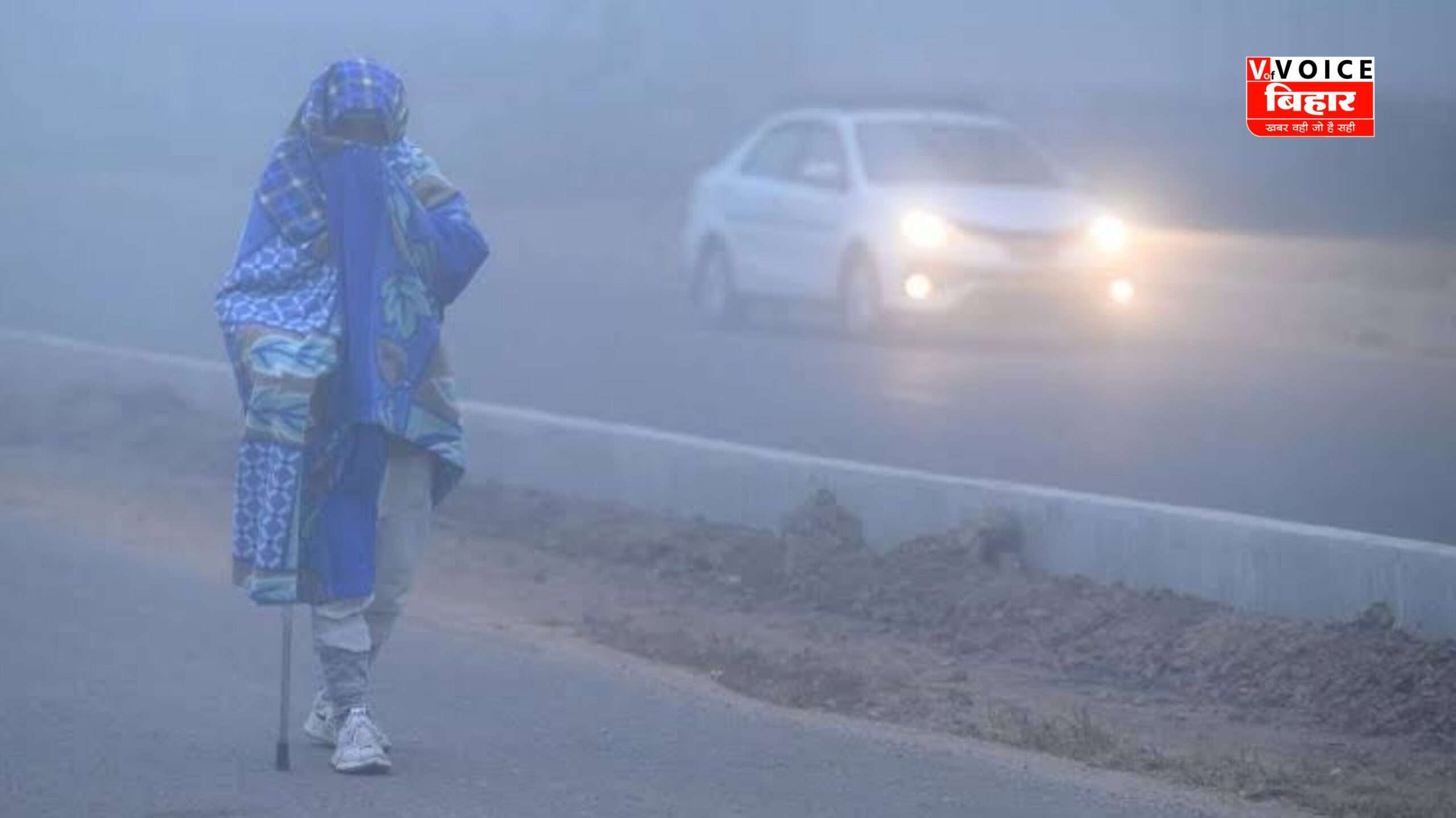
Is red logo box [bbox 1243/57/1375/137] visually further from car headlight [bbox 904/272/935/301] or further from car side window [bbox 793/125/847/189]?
car side window [bbox 793/125/847/189]

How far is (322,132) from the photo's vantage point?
644 centimetres

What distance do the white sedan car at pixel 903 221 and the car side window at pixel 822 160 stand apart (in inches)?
0.6

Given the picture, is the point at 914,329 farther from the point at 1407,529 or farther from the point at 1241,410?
the point at 1407,529

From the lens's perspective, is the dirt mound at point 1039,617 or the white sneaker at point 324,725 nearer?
the white sneaker at point 324,725

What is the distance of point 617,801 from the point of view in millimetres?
6496

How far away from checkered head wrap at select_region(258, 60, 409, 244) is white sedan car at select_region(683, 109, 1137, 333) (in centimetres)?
1312

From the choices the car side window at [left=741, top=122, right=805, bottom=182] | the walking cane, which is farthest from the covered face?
the car side window at [left=741, top=122, right=805, bottom=182]

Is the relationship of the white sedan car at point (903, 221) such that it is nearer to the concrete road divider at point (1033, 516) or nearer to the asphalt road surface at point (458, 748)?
the concrete road divider at point (1033, 516)

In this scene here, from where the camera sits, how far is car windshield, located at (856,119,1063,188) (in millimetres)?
20172

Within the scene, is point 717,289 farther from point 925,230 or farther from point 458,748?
point 458,748

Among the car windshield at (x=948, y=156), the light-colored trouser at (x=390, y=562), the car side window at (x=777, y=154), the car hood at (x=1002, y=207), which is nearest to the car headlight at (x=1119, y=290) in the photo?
the car hood at (x=1002, y=207)

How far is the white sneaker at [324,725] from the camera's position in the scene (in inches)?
268

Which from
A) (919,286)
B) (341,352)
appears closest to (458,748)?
(341,352)

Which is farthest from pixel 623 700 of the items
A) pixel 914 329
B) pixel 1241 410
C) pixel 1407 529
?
pixel 914 329
